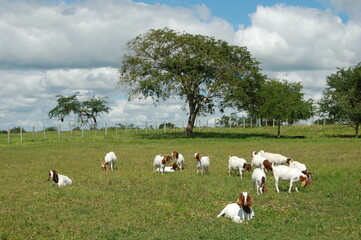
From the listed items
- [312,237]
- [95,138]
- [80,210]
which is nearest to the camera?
[312,237]

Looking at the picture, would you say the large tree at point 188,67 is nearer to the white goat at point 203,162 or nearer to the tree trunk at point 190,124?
the tree trunk at point 190,124

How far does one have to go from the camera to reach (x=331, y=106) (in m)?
55.4

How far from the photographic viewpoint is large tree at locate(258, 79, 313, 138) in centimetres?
5650

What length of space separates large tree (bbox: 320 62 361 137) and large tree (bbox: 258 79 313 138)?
3133mm

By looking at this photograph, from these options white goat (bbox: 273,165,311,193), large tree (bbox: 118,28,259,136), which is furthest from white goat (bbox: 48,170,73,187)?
large tree (bbox: 118,28,259,136)

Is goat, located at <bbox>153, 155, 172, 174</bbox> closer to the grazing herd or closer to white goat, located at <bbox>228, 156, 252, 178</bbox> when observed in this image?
the grazing herd

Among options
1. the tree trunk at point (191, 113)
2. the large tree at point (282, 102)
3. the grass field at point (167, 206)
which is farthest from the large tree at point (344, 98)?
the grass field at point (167, 206)

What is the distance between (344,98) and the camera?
53.2 m

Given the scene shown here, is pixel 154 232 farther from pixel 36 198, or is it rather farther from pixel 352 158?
pixel 352 158

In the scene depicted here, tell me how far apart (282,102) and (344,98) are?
768 centimetres

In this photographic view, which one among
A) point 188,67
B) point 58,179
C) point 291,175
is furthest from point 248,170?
point 188,67

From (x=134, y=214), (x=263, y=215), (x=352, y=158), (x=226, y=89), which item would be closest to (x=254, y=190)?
(x=263, y=215)

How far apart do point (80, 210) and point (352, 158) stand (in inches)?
780

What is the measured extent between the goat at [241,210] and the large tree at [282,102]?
44.1 metres
